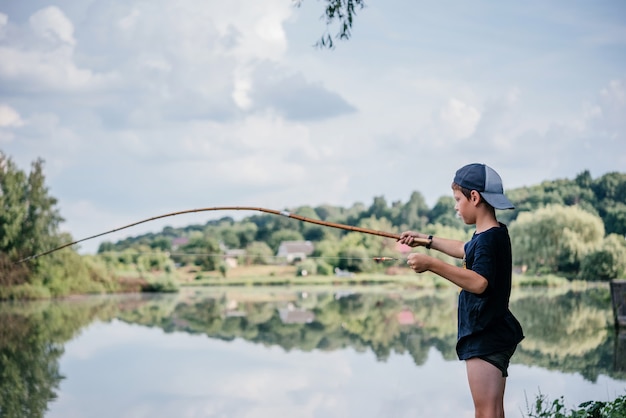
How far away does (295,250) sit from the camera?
21.6 m

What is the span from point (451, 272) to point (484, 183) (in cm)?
32

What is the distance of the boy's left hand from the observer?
7.68ft

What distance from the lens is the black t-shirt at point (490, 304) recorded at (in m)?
2.44

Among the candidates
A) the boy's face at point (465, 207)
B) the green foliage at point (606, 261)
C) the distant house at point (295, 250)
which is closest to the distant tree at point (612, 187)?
the green foliage at point (606, 261)

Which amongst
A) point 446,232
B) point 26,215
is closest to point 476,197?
point 26,215

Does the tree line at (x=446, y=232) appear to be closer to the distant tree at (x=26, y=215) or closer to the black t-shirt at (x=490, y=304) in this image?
the distant tree at (x=26, y=215)

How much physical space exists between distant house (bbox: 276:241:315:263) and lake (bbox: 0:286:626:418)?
24.3 ft

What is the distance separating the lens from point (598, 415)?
3.69m

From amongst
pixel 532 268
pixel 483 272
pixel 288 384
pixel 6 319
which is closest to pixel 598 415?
pixel 483 272

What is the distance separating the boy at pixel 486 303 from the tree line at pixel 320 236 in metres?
10.1

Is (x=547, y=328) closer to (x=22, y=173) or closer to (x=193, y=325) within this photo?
(x=193, y=325)

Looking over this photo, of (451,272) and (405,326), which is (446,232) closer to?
(405,326)

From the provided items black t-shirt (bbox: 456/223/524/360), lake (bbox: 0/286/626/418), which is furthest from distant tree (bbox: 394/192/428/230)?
black t-shirt (bbox: 456/223/524/360)

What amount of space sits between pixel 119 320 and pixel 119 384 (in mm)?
5410
